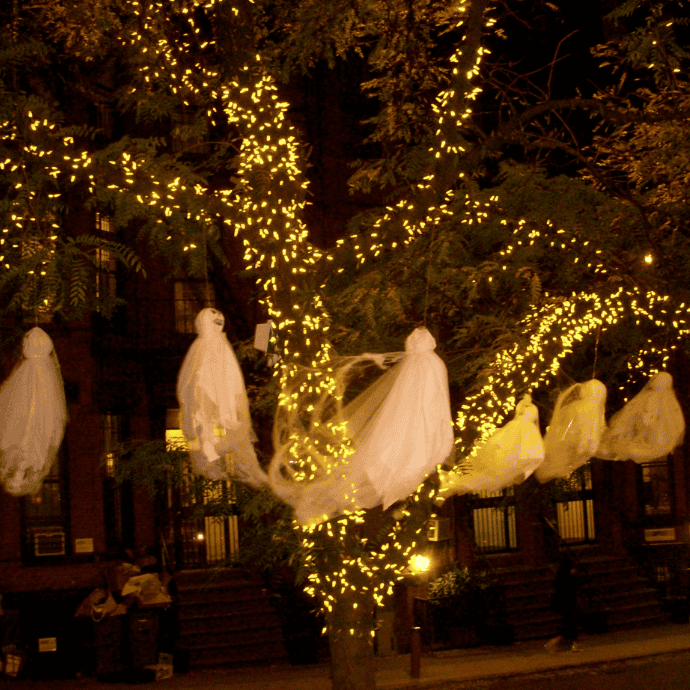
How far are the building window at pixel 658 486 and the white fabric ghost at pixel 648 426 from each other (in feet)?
35.5

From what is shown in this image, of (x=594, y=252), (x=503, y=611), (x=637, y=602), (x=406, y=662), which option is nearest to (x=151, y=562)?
(x=406, y=662)

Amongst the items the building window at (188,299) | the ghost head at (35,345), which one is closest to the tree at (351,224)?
the ghost head at (35,345)

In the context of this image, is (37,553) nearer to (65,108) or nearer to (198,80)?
(65,108)

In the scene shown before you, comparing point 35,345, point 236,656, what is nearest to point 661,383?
point 35,345

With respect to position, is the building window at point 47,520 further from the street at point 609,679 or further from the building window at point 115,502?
the street at point 609,679

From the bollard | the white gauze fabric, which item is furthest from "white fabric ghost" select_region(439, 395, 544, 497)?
the bollard

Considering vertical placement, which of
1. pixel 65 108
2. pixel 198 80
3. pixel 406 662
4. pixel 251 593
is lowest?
pixel 406 662

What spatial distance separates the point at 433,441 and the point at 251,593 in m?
8.73

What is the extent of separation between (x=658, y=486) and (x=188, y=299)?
11.2 m

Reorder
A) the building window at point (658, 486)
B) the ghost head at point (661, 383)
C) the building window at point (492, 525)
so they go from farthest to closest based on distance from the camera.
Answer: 1. the building window at point (658, 486)
2. the building window at point (492, 525)
3. the ghost head at point (661, 383)

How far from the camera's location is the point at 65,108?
13812 millimetres

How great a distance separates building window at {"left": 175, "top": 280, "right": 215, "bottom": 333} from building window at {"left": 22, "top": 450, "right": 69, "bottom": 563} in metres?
3.10

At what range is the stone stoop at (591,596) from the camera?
1582cm

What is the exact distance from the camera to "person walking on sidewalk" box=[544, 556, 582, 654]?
13977 millimetres
